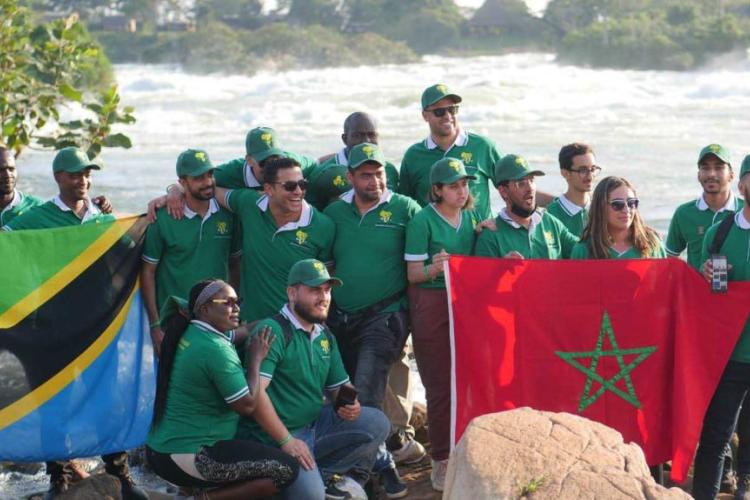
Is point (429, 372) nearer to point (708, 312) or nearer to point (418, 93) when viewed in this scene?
point (708, 312)

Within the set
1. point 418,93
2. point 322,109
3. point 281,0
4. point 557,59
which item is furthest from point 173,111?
point 281,0

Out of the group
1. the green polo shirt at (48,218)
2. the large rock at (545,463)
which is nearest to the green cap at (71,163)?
the green polo shirt at (48,218)

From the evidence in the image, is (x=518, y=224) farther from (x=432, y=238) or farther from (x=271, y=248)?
(x=271, y=248)

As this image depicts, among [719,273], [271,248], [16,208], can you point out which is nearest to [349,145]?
[271,248]

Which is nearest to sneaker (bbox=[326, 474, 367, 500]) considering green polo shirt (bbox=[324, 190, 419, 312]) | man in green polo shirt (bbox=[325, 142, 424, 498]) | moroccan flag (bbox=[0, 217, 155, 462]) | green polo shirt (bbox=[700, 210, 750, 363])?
man in green polo shirt (bbox=[325, 142, 424, 498])

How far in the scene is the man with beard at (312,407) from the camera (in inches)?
283

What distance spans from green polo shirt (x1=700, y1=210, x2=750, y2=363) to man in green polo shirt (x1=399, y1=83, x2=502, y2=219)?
1.68 meters

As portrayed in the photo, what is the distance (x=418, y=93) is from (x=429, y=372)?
42.2 m

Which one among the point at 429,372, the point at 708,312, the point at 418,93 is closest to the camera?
the point at 708,312

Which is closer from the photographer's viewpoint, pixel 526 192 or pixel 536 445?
pixel 536 445

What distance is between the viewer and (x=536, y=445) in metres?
6.32

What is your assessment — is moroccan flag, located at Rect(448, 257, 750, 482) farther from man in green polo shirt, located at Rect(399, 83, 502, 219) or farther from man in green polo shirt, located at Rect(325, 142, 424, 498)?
man in green polo shirt, located at Rect(399, 83, 502, 219)

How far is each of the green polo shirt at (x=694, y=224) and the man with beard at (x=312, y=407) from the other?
2.39m

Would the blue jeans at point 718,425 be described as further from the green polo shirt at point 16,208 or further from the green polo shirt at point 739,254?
the green polo shirt at point 16,208
